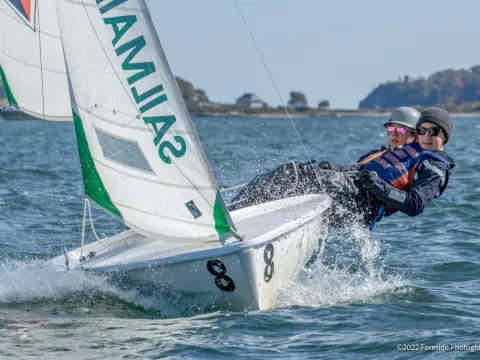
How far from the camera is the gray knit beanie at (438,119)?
22.9ft

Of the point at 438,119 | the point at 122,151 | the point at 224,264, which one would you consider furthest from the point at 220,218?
the point at 438,119

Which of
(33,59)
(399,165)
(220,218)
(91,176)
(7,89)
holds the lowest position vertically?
(220,218)

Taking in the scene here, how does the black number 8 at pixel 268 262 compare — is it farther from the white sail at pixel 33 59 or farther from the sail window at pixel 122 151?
the white sail at pixel 33 59

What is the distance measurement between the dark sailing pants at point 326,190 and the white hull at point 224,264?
481mm

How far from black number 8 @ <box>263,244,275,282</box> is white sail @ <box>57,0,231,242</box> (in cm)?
26

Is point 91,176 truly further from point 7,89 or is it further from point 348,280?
point 348,280

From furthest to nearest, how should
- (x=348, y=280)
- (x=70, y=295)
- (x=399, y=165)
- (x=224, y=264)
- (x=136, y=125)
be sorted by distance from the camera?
(x=348, y=280) < (x=399, y=165) < (x=70, y=295) < (x=136, y=125) < (x=224, y=264)

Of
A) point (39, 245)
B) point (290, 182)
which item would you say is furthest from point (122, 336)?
point (39, 245)

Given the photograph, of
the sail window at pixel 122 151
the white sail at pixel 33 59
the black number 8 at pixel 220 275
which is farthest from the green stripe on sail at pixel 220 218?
the white sail at pixel 33 59

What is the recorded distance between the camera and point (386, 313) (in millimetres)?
→ 6027

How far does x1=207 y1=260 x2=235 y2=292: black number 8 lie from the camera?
5.55 metres

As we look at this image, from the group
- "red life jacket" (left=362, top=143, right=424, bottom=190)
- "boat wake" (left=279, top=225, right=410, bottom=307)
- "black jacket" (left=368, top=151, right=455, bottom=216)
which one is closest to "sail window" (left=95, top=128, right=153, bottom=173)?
"boat wake" (left=279, top=225, right=410, bottom=307)

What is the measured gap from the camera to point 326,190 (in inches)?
274

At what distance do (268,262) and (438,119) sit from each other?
1.98m
